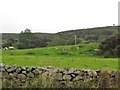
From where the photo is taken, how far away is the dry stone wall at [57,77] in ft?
63.6

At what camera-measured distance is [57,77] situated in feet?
65.9

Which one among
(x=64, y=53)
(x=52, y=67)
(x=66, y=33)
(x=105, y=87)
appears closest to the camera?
(x=105, y=87)

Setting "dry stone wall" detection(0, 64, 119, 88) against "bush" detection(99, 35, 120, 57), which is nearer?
"dry stone wall" detection(0, 64, 119, 88)

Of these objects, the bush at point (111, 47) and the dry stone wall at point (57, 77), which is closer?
the dry stone wall at point (57, 77)

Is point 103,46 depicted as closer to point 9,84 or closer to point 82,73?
point 82,73

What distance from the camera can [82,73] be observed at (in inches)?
802

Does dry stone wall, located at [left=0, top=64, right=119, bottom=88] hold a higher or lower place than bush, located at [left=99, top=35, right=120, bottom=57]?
lower

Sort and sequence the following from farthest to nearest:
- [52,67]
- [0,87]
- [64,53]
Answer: [64,53]
[52,67]
[0,87]

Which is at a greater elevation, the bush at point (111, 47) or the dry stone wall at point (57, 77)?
the bush at point (111, 47)

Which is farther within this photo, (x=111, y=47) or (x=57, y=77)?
(x=111, y=47)

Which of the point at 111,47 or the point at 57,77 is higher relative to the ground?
the point at 111,47

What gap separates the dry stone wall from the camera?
1939 cm

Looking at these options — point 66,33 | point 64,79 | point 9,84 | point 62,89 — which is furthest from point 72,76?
point 66,33

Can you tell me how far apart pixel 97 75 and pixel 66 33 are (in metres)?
79.3
